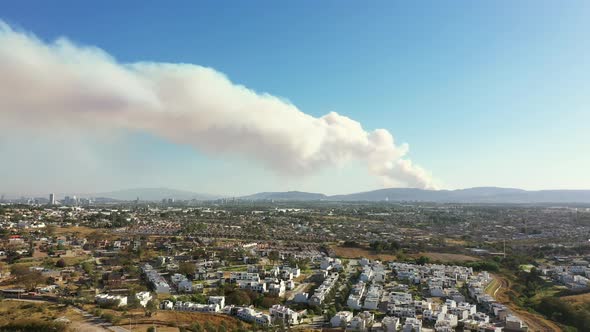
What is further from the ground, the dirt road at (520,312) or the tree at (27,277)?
the tree at (27,277)

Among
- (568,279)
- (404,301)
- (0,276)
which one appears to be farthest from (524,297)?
(0,276)

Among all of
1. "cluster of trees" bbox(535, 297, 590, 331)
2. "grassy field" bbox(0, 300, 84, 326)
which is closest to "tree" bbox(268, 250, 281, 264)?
"grassy field" bbox(0, 300, 84, 326)

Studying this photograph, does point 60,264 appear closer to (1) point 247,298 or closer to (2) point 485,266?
(1) point 247,298

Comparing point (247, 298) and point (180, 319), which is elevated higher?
point (247, 298)

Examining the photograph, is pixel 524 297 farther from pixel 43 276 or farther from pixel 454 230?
pixel 454 230

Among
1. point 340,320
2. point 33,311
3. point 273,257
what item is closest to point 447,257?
point 273,257

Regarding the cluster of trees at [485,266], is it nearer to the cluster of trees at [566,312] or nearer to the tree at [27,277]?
the cluster of trees at [566,312]

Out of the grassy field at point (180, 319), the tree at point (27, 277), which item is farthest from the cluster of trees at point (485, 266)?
the tree at point (27, 277)

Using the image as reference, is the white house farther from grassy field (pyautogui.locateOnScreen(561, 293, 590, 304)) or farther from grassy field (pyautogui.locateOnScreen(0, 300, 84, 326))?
grassy field (pyautogui.locateOnScreen(561, 293, 590, 304))
